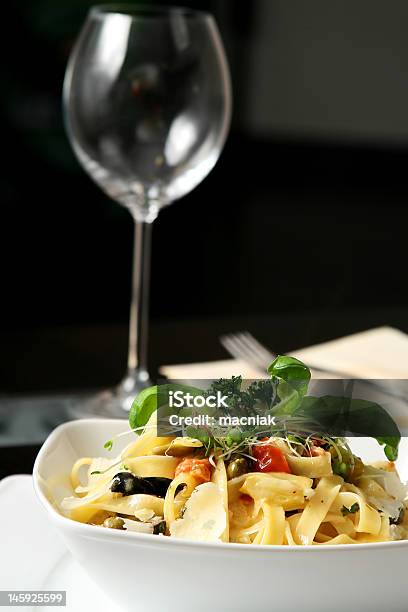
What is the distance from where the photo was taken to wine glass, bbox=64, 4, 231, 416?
1177mm

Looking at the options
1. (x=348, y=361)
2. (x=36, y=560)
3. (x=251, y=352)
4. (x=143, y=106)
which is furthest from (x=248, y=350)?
(x=36, y=560)

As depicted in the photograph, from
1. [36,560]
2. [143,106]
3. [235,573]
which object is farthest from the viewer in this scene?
[143,106]

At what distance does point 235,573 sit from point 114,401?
65 cm

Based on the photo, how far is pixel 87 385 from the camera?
1.25 m

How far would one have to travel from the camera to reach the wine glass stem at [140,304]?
123 cm

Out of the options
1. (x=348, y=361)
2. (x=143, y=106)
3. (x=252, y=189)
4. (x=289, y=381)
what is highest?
(x=143, y=106)

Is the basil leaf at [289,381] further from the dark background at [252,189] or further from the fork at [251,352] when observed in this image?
the dark background at [252,189]

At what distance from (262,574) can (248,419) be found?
118 millimetres

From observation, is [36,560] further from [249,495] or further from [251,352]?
[251,352]

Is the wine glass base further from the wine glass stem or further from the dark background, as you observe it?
the dark background

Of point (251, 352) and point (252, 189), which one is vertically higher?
point (251, 352)

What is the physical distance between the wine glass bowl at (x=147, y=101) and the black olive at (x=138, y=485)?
608 millimetres

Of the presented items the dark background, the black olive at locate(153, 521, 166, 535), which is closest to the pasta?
the black olive at locate(153, 521, 166, 535)

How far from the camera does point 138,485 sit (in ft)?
2.11
